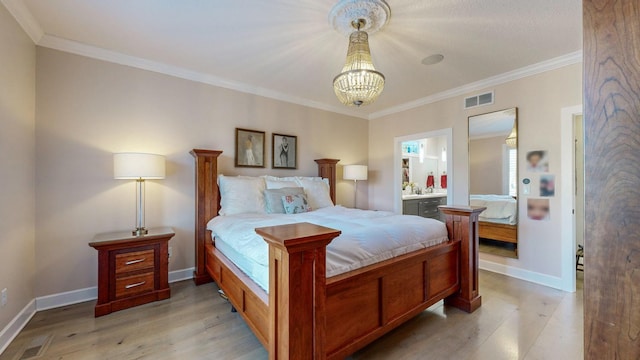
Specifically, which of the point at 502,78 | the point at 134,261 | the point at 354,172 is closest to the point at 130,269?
the point at 134,261

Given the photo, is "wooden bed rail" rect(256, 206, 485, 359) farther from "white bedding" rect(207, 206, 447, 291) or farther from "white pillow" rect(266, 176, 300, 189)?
"white pillow" rect(266, 176, 300, 189)

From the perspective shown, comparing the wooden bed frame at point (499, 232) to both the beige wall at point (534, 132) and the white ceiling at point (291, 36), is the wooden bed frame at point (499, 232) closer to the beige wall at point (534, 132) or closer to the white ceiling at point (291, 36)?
the beige wall at point (534, 132)

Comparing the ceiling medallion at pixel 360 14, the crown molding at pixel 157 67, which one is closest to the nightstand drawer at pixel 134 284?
the crown molding at pixel 157 67

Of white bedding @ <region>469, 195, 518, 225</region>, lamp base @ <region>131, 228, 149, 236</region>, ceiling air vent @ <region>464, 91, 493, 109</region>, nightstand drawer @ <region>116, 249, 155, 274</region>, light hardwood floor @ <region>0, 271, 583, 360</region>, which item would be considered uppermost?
ceiling air vent @ <region>464, 91, 493, 109</region>

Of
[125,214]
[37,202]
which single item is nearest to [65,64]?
[37,202]

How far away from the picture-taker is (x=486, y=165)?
3.55 m

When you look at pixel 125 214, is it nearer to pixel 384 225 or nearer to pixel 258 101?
pixel 258 101

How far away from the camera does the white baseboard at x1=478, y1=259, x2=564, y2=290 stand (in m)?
2.86

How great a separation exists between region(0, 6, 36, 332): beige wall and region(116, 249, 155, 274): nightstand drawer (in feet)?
2.20

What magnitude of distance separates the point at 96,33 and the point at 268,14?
1699mm

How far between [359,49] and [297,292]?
186 cm

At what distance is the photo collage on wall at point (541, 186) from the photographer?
295 cm

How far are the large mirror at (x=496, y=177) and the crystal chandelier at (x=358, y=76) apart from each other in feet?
7.51

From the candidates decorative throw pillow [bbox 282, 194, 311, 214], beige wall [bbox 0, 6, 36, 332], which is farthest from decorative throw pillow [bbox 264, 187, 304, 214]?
beige wall [bbox 0, 6, 36, 332]
